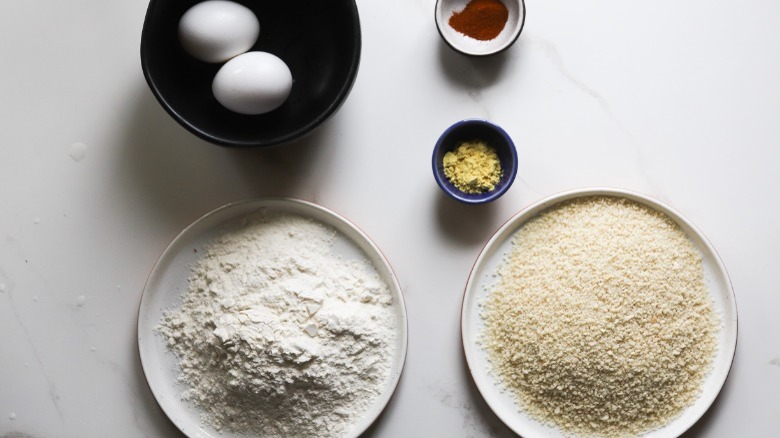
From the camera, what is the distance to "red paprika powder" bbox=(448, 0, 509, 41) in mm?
1267

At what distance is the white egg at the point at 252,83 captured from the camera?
3.66 feet

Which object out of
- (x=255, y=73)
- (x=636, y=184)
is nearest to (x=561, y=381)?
(x=636, y=184)

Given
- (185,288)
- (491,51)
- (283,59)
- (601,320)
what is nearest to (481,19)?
(491,51)

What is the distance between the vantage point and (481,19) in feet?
4.16

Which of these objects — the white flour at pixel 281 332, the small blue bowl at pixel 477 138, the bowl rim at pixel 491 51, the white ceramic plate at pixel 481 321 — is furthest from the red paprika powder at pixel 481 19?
the white flour at pixel 281 332

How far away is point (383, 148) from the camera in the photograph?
1311mm

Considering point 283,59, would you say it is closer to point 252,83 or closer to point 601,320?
point 252,83

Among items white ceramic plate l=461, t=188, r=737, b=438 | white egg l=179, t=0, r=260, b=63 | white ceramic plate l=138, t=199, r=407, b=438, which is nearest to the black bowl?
white egg l=179, t=0, r=260, b=63

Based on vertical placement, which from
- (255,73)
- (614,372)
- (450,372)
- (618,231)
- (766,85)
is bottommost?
(450,372)

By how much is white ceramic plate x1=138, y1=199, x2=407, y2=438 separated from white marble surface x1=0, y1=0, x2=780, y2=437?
0.05 m

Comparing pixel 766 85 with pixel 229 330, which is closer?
pixel 229 330

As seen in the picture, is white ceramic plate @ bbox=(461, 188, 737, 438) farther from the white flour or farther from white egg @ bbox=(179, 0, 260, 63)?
white egg @ bbox=(179, 0, 260, 63)

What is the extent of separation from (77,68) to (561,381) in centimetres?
115

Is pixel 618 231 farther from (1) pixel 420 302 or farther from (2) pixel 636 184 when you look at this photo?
(1) pixel 420 302
